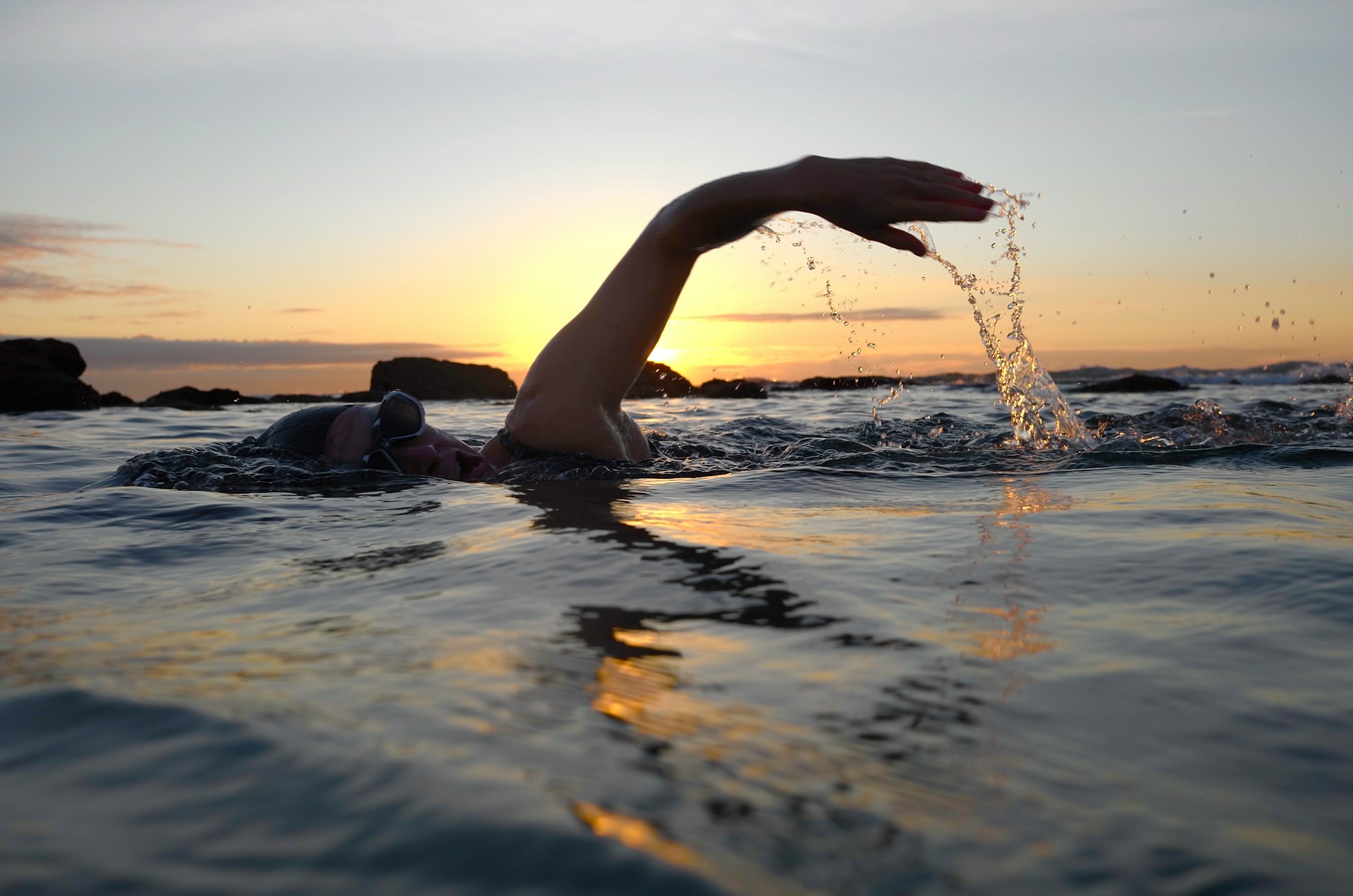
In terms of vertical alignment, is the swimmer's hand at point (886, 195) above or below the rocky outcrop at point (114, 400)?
above

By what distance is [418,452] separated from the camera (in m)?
4.07

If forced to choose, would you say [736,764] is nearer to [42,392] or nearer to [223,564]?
[223,564]

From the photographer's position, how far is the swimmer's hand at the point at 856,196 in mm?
2646

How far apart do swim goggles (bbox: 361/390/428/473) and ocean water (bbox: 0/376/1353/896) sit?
1217 mm

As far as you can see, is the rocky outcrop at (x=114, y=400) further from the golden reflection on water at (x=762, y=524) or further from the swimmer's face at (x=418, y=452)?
the golden reflection on water at (x=762, y=524)

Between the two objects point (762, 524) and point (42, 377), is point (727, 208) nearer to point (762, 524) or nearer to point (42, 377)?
point (762, 524)

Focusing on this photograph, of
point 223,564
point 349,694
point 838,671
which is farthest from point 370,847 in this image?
point 223,564

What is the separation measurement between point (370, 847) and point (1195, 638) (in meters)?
1.30

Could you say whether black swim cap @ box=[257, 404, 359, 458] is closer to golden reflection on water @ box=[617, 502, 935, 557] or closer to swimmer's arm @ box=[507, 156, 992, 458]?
swimmer's arm @ box=[507, 156, 992, 458]

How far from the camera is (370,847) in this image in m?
0.83

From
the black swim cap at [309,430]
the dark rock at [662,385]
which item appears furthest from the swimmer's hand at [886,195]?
the dark rock at [662,385]

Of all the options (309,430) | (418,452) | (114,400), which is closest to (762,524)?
(418,452)

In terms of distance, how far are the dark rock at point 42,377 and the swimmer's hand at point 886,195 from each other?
13.8 meters

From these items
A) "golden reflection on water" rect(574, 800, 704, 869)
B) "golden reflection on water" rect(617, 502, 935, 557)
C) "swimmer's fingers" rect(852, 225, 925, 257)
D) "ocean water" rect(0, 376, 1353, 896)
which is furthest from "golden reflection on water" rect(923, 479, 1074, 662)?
"swimmer's fingers" rect(852, 225, 925, 257)
